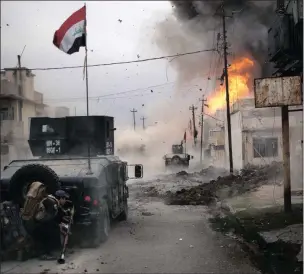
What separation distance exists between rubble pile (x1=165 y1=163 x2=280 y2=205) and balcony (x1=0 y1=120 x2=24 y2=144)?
27.5 feet

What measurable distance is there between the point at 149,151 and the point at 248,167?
22.1 feet

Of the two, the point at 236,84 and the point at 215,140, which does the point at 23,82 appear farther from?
the point at 215,140

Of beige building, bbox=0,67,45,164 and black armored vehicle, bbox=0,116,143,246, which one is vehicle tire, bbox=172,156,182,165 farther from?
black armored vehicle, bbox=0,116,143,246

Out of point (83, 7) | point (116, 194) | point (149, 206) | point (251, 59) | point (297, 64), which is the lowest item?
point (149, 206)

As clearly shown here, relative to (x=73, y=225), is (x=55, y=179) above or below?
above

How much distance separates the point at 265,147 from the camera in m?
25.6

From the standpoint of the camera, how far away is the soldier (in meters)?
6.09

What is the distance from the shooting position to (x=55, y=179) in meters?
6.50

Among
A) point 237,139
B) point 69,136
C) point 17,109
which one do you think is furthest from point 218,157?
point 69,136

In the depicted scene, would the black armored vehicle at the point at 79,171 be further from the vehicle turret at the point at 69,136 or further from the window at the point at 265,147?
the window at the point at 265,147

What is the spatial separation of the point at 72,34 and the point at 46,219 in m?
5.56

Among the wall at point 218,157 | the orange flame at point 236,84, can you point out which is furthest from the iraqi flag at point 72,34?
the wall at point 218,157

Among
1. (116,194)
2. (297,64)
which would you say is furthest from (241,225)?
(297,64)

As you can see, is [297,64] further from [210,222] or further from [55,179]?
[55,179]
